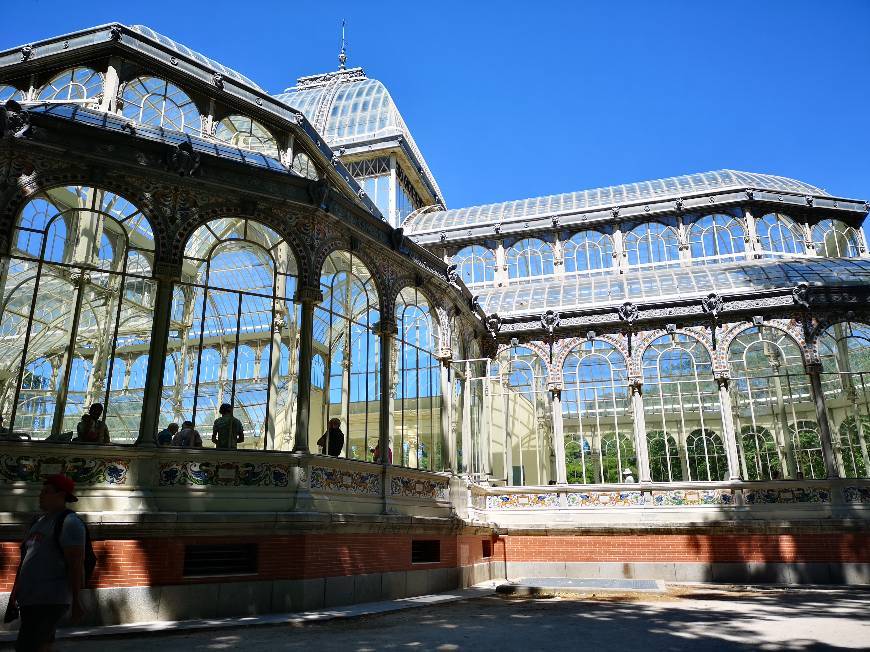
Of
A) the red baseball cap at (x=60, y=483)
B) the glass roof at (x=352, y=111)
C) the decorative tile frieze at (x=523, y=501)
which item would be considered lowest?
the red baseball cap at (x=60, y=483)

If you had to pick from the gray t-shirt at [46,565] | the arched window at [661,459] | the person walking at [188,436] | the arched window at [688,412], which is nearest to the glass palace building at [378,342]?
the arched window at [661,459]

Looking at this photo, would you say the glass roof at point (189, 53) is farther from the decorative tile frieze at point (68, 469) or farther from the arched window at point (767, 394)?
the arched window at point (767, 394)

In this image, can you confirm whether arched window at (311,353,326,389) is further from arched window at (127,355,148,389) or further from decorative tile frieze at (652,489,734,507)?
decorative tile frieze at (652,489,734,507)

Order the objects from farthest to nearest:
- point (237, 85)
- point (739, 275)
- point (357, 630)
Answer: point (739, 275) < point (237, 85) < point (357, 630)

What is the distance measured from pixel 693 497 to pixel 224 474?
40.2 ft

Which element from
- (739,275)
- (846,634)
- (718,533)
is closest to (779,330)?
(739,275)

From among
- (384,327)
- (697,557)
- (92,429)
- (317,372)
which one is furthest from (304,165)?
(697,557)

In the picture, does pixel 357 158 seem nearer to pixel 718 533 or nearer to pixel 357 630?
pixel 718 533

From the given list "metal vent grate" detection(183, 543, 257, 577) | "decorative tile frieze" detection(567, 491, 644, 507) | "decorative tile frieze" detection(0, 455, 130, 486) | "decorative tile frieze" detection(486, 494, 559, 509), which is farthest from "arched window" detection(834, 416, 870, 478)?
"decorative tile frieze" detection(0, 455, 130, 486)

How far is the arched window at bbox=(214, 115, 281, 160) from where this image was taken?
1678 cm

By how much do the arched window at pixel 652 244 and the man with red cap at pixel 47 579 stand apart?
69.6ft

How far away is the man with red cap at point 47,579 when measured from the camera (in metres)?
4.50

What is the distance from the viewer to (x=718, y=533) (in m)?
16.5

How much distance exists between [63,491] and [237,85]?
13.8 metres
